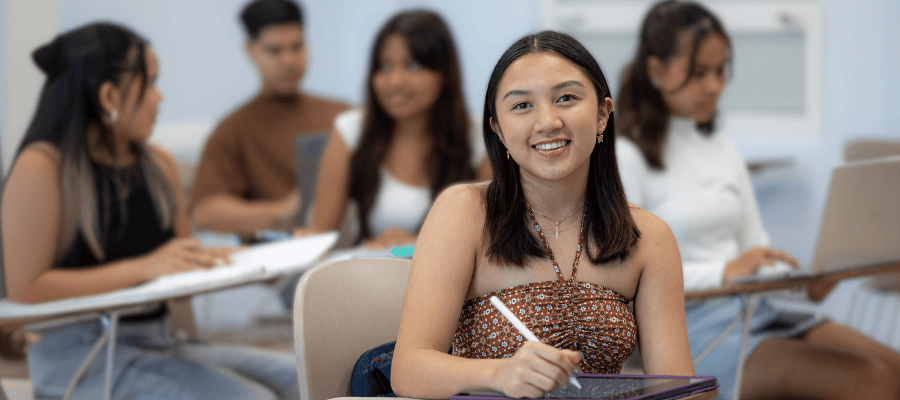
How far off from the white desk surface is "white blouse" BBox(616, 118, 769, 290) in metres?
0.87

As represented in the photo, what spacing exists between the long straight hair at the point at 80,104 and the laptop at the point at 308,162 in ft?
3.55

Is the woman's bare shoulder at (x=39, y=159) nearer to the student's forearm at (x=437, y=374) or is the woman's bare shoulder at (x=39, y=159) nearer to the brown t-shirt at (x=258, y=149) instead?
the student's forearm at (x=437, y=374)

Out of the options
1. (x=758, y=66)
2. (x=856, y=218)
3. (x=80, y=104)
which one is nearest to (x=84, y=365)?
(x=80, y=104)

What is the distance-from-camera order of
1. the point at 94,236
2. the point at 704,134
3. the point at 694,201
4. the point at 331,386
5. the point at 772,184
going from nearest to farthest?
the point at 331,386 → the point at 94,236 → the point at 694,201 → the point at 704,134 → the point at 772,184

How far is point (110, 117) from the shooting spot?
6.48ft

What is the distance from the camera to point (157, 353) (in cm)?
194

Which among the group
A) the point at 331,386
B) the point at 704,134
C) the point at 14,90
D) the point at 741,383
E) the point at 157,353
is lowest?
the point at 741,383

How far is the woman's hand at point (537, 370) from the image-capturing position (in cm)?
94

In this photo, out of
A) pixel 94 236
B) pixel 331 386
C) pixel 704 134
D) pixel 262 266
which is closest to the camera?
pixel 331 386

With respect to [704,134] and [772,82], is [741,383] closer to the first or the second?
[704,134]

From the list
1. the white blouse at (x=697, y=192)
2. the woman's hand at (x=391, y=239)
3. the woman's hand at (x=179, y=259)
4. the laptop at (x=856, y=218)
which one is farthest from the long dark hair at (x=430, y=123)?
the laptop at (x=856, y=218)

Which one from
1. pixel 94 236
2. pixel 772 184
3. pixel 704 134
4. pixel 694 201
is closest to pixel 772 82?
pixel 772 184

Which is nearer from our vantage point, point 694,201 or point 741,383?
point 741,383

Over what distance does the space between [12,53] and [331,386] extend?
1096 mm
